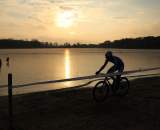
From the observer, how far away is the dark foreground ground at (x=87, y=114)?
9.44 metres

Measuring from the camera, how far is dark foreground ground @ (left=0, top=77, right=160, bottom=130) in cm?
944

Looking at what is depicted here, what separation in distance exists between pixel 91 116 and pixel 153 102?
11.5ft

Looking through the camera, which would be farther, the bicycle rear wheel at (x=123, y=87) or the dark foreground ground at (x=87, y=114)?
the bicycle rear wheel at (x=123, y=87)

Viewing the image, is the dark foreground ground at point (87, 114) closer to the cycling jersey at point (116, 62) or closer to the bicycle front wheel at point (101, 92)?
the bicycle front wheel at point (101, 92)

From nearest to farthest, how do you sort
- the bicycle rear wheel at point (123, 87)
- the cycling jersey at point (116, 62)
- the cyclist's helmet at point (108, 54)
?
the cyclist's helmet at point (108, 54) → the cycling jersey at point (116, 62) → the bicycle rear wheel at point (123, 87)

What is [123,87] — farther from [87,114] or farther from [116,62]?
[87,114]

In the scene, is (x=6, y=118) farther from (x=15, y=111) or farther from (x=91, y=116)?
(x=91, y=116)

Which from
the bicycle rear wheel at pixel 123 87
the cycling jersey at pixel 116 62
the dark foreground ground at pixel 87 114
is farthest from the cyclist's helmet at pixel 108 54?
the dark foreground ground at pixel 87 114

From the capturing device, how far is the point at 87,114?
10820mm

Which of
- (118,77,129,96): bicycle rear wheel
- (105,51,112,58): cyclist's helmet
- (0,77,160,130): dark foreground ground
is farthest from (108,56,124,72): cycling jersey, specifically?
(0,77,160,130): dark foreground ground

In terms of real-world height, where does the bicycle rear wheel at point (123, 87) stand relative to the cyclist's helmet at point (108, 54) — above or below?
below

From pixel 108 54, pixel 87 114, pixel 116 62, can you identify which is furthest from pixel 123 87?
pixel 87 114

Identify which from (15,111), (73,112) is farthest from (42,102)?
(73,112)

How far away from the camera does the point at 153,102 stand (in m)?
12.6
